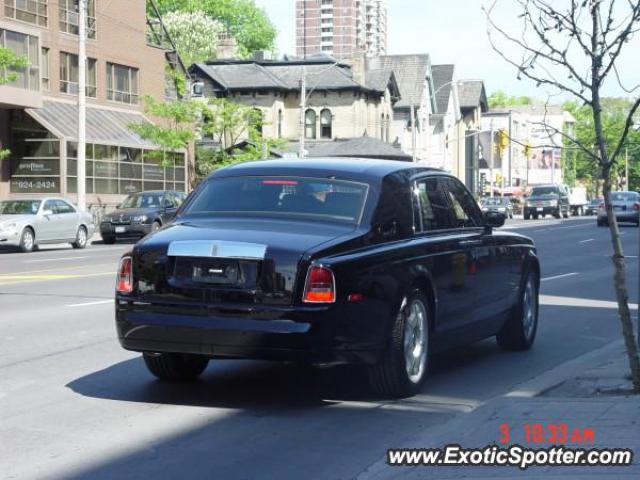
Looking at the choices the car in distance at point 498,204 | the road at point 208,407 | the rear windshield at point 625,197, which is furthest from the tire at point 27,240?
the car in distance at point 498,204

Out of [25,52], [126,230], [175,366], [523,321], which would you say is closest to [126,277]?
[175,366]

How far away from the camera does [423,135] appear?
9069cm

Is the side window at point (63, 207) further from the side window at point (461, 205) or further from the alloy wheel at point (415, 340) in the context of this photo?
the alloy wheel at point (415, 340)

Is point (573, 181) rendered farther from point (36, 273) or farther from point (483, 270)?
point (483, 270)

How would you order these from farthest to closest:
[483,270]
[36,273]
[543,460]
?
1. [36,273]
2. [483,270]
3. [543,460]

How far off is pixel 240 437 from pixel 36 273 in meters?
15.4

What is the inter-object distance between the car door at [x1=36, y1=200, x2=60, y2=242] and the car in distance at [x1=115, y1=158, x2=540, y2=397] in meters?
24.5

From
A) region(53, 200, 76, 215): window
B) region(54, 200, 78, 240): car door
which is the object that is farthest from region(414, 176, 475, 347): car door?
region(53, 200, 76, 215): window

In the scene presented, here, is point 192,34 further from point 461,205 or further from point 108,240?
point 461,205

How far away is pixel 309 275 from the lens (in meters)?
7.54

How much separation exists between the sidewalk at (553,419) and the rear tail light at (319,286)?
1.11 m

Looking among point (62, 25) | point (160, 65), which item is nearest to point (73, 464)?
point (62, 25)

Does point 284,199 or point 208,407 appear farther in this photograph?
point 284,199

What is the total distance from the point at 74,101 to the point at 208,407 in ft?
152
